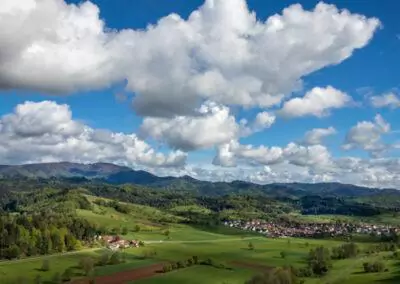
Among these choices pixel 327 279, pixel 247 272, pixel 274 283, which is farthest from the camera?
pixel 247 272

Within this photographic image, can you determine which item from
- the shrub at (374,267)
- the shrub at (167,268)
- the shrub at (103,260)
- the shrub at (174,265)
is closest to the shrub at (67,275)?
the shrub at (103,260)

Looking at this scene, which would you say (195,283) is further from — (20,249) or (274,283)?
(20,249)

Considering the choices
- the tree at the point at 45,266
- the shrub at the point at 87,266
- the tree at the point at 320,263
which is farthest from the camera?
the tree at the point at 320,263

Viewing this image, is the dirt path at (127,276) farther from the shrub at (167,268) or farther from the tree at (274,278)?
the tree at (274,278)

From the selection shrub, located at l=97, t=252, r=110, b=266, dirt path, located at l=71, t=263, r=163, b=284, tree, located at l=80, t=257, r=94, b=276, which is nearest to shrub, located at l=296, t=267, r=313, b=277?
dirt path, located at l=71, t=263, r=163, b=284

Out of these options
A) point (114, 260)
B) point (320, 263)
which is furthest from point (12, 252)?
point (320, 263)

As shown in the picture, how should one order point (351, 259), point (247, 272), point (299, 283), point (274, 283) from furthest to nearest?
point (351, 259) → point (247, 272) → point (299, 283) → point (274, 283)

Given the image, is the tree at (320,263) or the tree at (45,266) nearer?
the tree at (45,266)

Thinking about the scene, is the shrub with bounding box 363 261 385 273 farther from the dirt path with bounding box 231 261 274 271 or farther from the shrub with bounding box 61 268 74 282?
the shrub with bounding box 61 268 74 282

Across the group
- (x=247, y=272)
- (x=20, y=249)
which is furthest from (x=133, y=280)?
(x=20, y=249)
